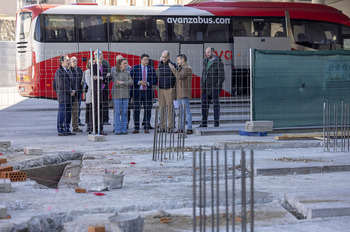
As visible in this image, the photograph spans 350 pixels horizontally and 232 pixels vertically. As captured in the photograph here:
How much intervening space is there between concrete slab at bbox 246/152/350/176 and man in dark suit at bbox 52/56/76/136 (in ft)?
18.7

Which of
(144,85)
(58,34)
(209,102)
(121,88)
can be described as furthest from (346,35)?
(121,88)

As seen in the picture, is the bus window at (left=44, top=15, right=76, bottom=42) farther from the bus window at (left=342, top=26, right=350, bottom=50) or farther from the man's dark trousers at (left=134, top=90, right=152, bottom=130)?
the bus window at (left=342, top=26, right=350, bottom=50)

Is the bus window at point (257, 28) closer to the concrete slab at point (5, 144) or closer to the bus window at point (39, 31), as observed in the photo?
the bus window at point (39, 31)

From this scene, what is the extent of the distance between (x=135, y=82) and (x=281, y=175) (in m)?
6.66

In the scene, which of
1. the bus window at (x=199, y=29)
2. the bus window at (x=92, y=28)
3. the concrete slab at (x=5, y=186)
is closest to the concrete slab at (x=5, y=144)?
the concrete slab at (x=5, y=186)

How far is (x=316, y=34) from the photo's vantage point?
78.2 feet

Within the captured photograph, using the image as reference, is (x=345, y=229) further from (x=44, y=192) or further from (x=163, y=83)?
(x=163, y=83)

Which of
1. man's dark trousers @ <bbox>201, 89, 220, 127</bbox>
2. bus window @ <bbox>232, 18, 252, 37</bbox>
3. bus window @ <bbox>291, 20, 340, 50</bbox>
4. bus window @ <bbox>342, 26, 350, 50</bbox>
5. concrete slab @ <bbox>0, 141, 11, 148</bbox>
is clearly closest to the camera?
concrete slab @ <bbox>0, 141, 11, 148</bbox>

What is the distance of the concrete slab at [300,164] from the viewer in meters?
8.38

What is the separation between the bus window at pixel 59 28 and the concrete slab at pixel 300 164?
1360 cm

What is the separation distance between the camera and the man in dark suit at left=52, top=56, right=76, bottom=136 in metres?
13.7

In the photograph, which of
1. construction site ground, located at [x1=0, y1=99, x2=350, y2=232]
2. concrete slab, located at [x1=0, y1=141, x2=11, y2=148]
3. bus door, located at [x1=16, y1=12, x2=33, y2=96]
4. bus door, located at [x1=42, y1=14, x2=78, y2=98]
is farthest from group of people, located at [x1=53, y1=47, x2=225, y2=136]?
bus door, located at [x1=16, y1=12, x2=33, y2=96]

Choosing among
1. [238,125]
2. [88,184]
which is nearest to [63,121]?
[238,125]

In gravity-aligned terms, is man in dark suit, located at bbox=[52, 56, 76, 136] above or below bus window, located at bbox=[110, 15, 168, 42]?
below
